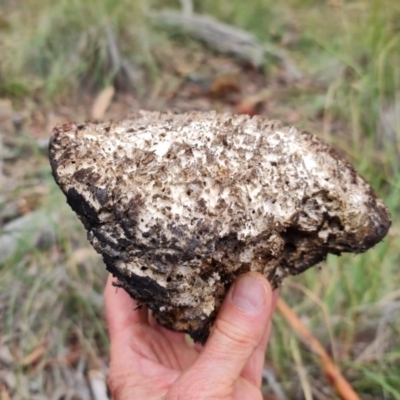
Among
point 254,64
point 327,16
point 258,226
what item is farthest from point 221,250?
point 327,16

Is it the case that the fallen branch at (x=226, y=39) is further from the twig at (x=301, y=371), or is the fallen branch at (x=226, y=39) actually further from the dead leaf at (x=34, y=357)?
the dead leaf at (x=34, y=357)

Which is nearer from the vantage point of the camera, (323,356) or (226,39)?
(323,356)

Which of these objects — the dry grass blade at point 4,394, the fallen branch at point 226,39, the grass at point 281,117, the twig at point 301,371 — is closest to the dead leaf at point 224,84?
the grass at point 281,117

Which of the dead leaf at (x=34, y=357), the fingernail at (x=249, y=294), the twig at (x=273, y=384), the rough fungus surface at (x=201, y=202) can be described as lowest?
the twig at (x=273, y=384)

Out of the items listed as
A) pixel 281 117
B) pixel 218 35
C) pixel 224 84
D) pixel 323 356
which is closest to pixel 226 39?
pixel 218 35

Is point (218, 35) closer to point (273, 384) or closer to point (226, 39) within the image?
point (226, 39)

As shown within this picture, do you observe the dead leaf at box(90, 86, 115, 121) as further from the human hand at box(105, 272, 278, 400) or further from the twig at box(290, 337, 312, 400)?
the twig at box(290, 337, 312, 400)

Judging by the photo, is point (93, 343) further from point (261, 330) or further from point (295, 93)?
point (295, 93)
